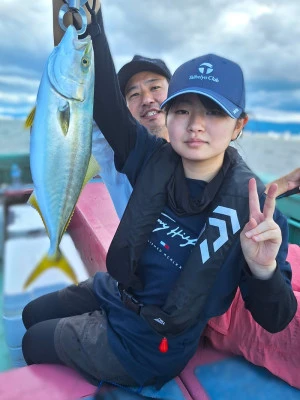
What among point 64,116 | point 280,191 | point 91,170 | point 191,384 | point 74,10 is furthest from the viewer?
point 280,191

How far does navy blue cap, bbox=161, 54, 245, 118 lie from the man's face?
84cm

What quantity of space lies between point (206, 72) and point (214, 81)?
0.23ft

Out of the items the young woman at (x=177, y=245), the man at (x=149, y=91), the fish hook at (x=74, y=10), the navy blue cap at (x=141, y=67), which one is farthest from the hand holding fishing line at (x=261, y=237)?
the navy blue cap at (x=141, y=67)

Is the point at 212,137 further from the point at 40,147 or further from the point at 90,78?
the point at 40,147

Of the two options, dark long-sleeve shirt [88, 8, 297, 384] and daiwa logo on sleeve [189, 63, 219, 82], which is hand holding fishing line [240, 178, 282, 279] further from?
daiwa logo on sleeve [189, 63, 219, 82]

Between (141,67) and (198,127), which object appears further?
(141,67)

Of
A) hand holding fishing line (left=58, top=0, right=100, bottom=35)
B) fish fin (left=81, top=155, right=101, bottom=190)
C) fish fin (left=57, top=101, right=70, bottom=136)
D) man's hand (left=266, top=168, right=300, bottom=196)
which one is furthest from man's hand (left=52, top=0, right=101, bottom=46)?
man's hand (left=266, top=168, right=300, bottom=196)

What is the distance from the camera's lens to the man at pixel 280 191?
5.78ft

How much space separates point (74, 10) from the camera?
3.33ft

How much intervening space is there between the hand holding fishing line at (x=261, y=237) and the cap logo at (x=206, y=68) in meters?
0.56

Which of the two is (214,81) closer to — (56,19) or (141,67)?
(56,19)

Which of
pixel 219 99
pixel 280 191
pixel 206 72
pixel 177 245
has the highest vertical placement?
pixel 206 72

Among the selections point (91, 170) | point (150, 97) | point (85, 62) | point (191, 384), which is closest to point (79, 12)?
point (85, 62)

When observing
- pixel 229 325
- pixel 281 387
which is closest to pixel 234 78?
pixel 229 325
